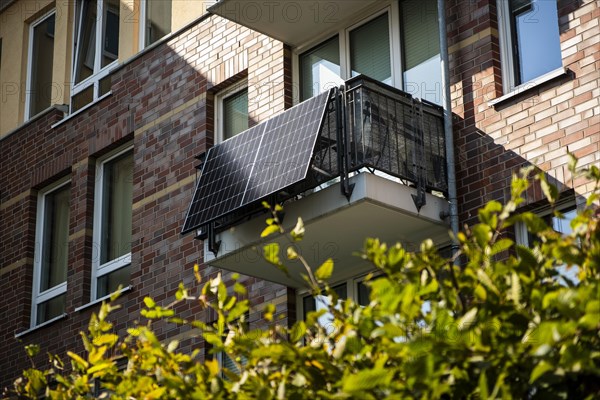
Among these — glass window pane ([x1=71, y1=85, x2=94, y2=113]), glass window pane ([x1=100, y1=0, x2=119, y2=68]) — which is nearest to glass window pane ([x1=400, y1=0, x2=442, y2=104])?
glass window pane ([x1=100, y1=0, x2=119, y2=68])

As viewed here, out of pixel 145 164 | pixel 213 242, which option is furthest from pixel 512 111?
pixel 145 164

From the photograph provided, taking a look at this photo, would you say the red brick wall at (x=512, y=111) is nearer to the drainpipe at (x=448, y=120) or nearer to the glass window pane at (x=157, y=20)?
the drainpipe at (x=448, y=120)

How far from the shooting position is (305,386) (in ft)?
18.1

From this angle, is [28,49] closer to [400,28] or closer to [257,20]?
[257,20]

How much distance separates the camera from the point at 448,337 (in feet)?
16.1

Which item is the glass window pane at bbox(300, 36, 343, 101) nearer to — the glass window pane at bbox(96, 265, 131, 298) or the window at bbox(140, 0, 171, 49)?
the window at bbox(140, 0, 171, 49)

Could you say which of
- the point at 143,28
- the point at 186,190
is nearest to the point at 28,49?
the point at 143,28

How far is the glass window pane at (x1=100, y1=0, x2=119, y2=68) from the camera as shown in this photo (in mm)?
16380

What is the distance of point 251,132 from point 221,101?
9.01 ft

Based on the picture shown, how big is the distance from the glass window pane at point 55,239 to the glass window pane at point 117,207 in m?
0.94

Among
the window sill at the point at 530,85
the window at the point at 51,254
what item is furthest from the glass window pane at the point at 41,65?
the window sill at the point at 530,85

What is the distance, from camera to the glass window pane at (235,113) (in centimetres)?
1373

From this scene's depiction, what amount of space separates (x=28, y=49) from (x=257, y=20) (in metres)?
6.48

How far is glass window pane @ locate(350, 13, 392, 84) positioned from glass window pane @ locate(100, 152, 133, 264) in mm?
4001
